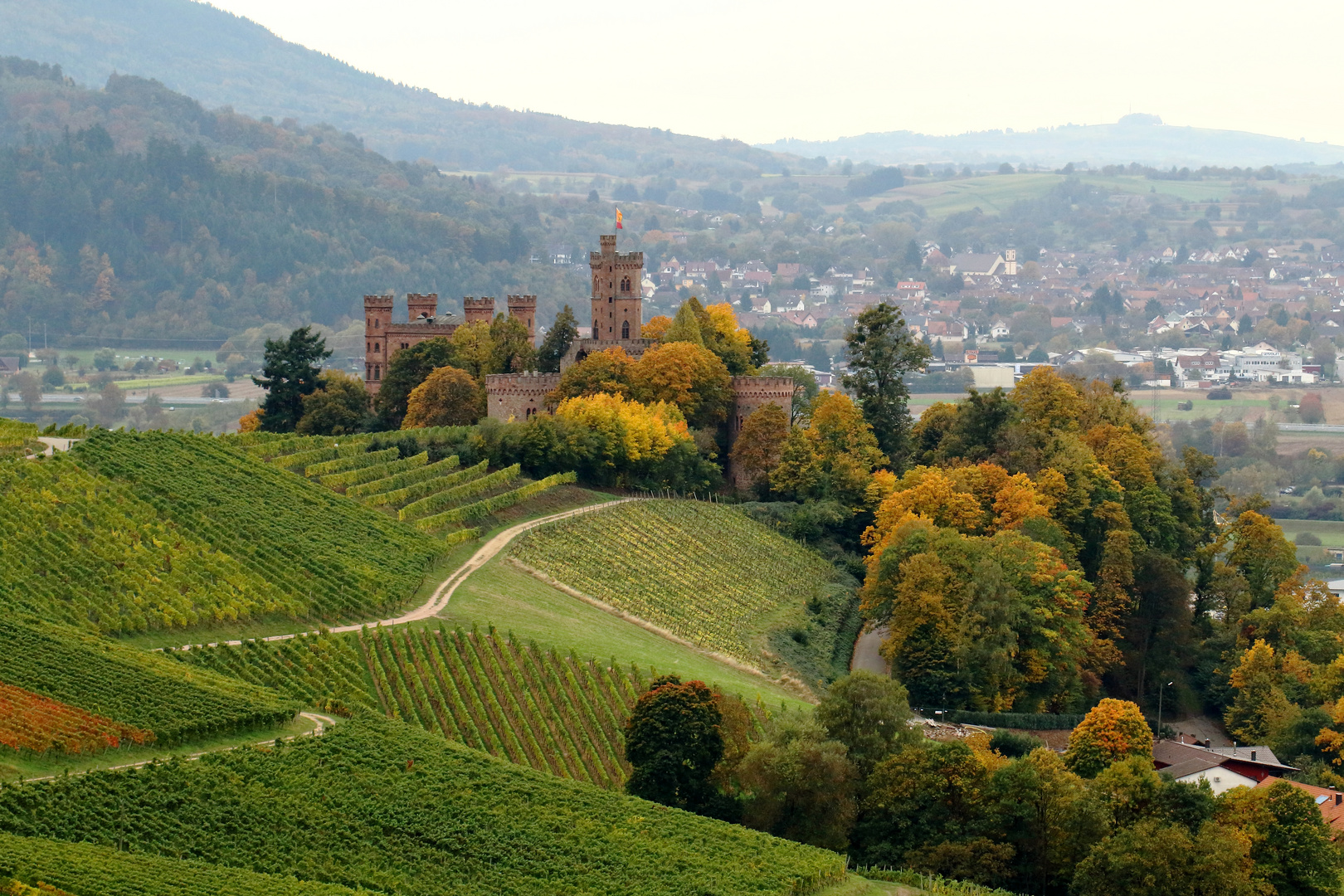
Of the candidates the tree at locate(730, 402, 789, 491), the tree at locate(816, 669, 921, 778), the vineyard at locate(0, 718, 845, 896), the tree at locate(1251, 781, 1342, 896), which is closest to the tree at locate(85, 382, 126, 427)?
the tree at locate(730, 402, 789, 491)

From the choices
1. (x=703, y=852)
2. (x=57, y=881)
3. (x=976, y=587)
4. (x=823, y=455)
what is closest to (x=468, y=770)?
(x=703, y=852)

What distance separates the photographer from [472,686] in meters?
51.6

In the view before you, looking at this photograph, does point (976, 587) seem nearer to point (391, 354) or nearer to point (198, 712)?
point (198, 712)

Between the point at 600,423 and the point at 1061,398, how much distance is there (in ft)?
74.1

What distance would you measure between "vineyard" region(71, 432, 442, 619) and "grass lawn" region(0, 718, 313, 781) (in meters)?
10.0

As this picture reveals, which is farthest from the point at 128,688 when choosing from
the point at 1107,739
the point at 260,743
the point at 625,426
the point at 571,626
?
the point at 625,426

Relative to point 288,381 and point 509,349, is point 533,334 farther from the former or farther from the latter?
point 288,381

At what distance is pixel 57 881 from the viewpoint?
33156mm

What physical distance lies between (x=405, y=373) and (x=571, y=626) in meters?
30.8

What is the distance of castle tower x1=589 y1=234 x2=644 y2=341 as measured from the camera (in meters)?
92.7

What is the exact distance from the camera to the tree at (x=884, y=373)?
88.5 metres

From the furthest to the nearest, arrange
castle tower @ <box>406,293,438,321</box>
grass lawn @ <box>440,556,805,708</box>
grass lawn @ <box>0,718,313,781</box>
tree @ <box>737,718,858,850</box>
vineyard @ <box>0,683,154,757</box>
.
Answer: castle tower @ <box>406,293,438,321</box>
grass lawn @ <box>440,556,805,708</box>
tree @ <box>737,718,858,850</box>
vineyard @ <box>0,683,154,757</box>
grass lawn @ <box>0,718,313,781</box>

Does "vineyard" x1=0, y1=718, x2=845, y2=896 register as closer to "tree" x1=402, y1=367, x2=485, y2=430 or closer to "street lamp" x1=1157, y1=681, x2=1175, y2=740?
"street lamp" x1=1157, y1=681, x2=1175, y2=740

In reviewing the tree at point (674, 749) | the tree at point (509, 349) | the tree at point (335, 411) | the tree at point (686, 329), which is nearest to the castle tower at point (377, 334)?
the tree at point (335, 411)
